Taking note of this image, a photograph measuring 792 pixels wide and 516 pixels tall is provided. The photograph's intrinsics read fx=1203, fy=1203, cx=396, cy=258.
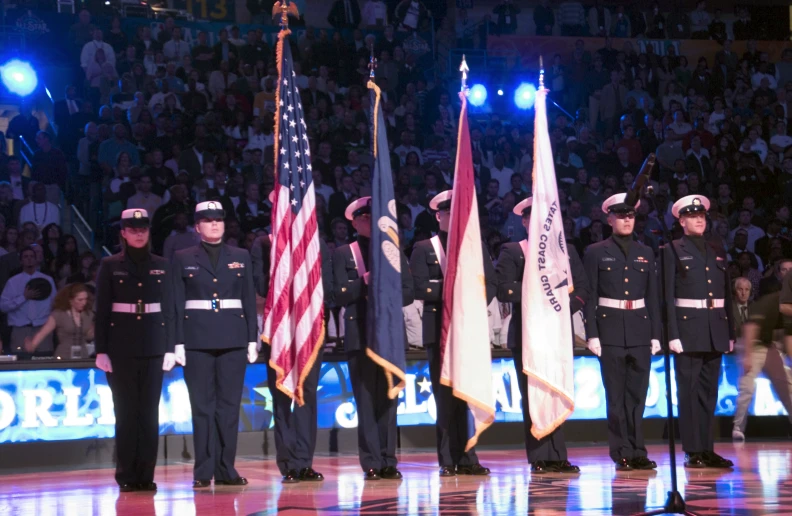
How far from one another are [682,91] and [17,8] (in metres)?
11.8

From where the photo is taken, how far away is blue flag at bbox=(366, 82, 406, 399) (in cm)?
1002

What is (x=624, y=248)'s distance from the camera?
35.2ft

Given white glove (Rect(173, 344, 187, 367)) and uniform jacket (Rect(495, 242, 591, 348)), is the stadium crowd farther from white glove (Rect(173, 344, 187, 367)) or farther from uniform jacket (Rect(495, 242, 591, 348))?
uniform jacket (Rect(495, 242, 591, 348))

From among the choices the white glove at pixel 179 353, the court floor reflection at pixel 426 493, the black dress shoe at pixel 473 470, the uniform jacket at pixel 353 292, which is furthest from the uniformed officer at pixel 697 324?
the white glove at pixel 179 353

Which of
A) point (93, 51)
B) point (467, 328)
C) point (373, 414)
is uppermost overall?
point (93, 51)

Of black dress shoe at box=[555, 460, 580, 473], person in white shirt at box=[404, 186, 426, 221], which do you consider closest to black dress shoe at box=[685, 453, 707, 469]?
black dress shoe at box=[555, 460, 580, 473]

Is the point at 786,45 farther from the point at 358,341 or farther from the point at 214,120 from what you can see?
the point at 358,341

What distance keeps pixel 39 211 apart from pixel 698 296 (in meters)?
8.45

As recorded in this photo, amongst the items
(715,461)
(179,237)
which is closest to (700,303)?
(715,461)

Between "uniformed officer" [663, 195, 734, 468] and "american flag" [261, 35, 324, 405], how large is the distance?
3.18 m

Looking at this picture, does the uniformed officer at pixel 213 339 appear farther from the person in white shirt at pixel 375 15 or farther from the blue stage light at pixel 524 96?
the person in white shirt at pixel 375 15

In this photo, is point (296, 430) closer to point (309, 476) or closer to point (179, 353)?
point (309, 476)

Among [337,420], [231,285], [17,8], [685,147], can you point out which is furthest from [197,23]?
[231,285]

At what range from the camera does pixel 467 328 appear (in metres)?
10.3
